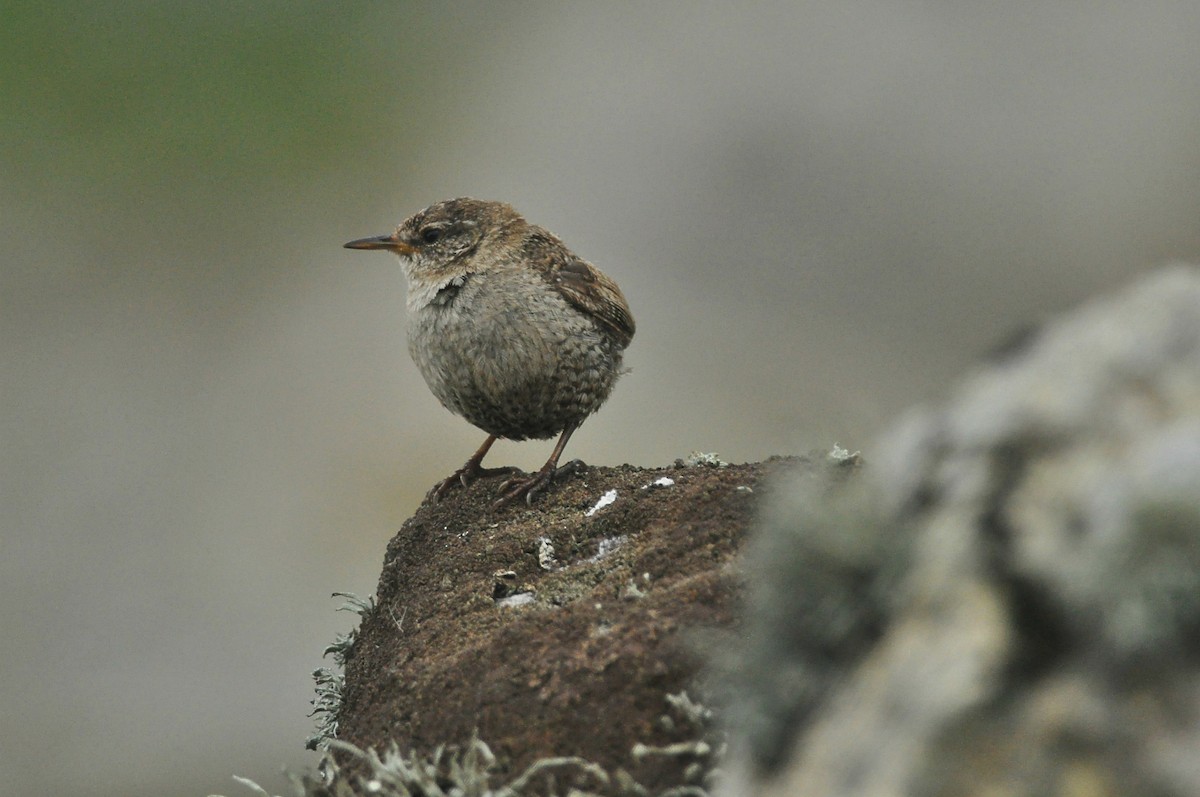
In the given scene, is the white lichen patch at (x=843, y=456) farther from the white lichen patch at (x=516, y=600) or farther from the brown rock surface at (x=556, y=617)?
the white lichen patch at (x=516, y=600)

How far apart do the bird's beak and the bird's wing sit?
52cm

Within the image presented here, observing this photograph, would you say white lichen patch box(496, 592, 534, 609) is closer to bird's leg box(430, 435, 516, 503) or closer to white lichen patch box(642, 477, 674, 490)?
white lichen patch box(642, 477, 674, 490)

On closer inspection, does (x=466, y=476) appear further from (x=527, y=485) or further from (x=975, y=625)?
(x=975, y=625)

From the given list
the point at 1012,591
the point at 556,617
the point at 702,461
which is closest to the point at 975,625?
the point at 1012,591

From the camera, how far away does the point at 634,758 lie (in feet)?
7.89

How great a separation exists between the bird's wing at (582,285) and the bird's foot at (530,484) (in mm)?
788

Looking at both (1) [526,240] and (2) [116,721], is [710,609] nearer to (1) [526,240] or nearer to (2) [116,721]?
(1) [526,240]

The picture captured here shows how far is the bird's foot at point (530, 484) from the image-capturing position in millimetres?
4363

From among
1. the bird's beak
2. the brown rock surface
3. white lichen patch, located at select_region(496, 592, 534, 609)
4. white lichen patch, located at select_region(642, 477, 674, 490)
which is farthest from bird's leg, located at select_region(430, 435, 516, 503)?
white lichen patch, located at select_region(496, 592, 534, 609)

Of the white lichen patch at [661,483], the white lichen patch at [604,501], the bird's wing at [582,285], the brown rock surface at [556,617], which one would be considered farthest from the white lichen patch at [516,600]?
the bird's wing at [582,285]

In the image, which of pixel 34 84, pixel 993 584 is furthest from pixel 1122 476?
pixel 34 84

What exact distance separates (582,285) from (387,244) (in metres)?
0.90

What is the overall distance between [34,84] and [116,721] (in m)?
10.1

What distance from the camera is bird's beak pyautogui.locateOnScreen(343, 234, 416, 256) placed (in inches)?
216
